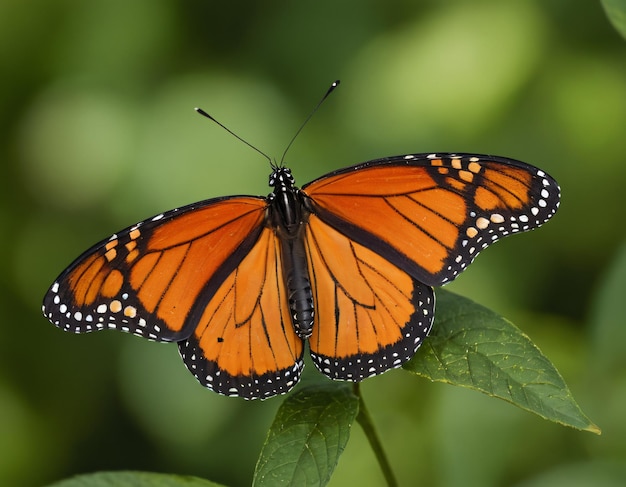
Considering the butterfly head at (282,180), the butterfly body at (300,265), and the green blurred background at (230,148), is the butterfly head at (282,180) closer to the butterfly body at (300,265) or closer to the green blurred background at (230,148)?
the butterfly body at (300,265)

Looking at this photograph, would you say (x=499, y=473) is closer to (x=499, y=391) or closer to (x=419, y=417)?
(x=419, y=417)

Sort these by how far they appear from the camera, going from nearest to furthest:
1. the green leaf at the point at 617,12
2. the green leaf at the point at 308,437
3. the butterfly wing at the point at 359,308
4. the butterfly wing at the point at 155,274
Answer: the green leaf at the point at 308,437 → the green leaf at the point at 617,12 → the butterfly wing at the point at 359,308 → the butterfly wing at the point at 155,274

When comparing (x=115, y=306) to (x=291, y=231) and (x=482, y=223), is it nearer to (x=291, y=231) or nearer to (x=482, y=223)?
(x=291, y=231)

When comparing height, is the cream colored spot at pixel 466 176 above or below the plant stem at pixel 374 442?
above

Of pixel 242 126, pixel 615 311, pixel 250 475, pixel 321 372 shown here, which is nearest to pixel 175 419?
pixel 250 475

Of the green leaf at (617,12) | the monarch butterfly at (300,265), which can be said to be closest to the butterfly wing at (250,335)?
the monarch butterfly at (300,265)

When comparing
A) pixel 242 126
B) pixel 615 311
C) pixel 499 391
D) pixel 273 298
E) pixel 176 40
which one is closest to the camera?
pixel 499 391

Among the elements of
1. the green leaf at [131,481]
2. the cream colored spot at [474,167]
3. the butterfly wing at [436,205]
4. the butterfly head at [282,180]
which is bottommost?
the green leaf at [131,481]
